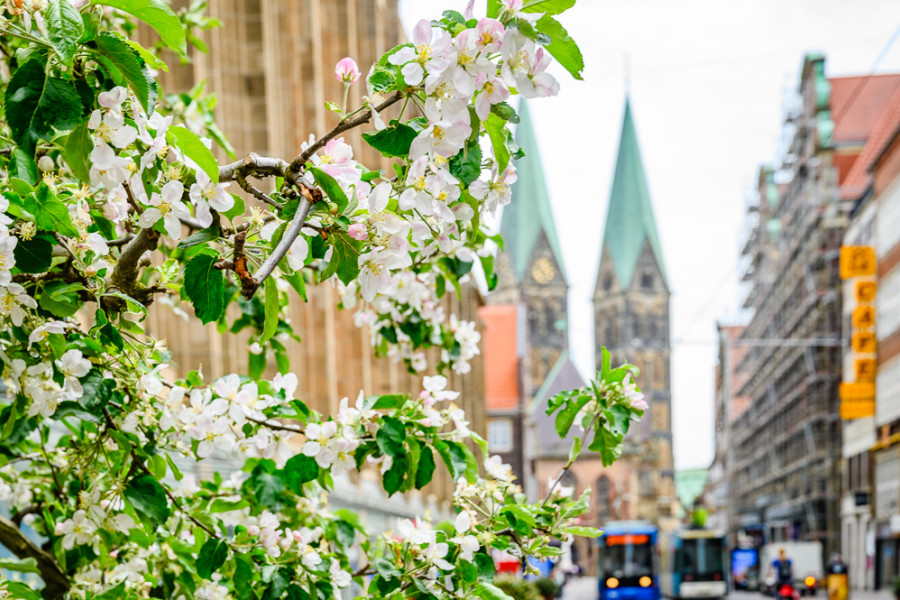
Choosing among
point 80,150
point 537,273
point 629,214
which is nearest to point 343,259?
point 80,150

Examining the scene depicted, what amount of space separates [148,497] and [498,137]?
1660 millimetres

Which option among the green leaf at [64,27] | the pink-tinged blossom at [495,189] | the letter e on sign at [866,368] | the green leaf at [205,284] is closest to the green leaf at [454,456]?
the pink-tinged blossom at [495,189]

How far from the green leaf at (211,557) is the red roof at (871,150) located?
46.9 meters

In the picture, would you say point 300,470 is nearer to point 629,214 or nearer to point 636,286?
point 636,286

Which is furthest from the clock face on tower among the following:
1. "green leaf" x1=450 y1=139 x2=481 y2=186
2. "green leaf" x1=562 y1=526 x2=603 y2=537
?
"green leaf" x1=450 y1=139 x2=481 y2=186

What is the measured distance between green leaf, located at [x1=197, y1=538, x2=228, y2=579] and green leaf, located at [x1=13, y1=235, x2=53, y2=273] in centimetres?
130

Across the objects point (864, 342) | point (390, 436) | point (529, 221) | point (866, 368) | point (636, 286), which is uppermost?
point (529, 221)

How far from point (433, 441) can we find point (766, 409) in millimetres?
85976

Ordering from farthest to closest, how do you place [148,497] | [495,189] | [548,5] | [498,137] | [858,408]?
1. [858,408]
2. [148,497]
3. [495,189]
4. [498,137]
5. [548,5]

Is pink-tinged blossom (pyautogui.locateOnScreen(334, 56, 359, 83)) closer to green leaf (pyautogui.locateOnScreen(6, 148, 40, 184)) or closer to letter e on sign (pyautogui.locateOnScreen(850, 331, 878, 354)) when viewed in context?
green leaf (pyautogui.locateOnScreen(6, 148, 40, 184))

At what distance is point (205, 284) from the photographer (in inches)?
125

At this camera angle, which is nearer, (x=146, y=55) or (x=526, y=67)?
(x=526, y=67)

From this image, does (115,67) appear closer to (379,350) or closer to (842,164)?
(379,350)

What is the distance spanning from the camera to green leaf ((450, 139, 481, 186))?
313 centimetres
